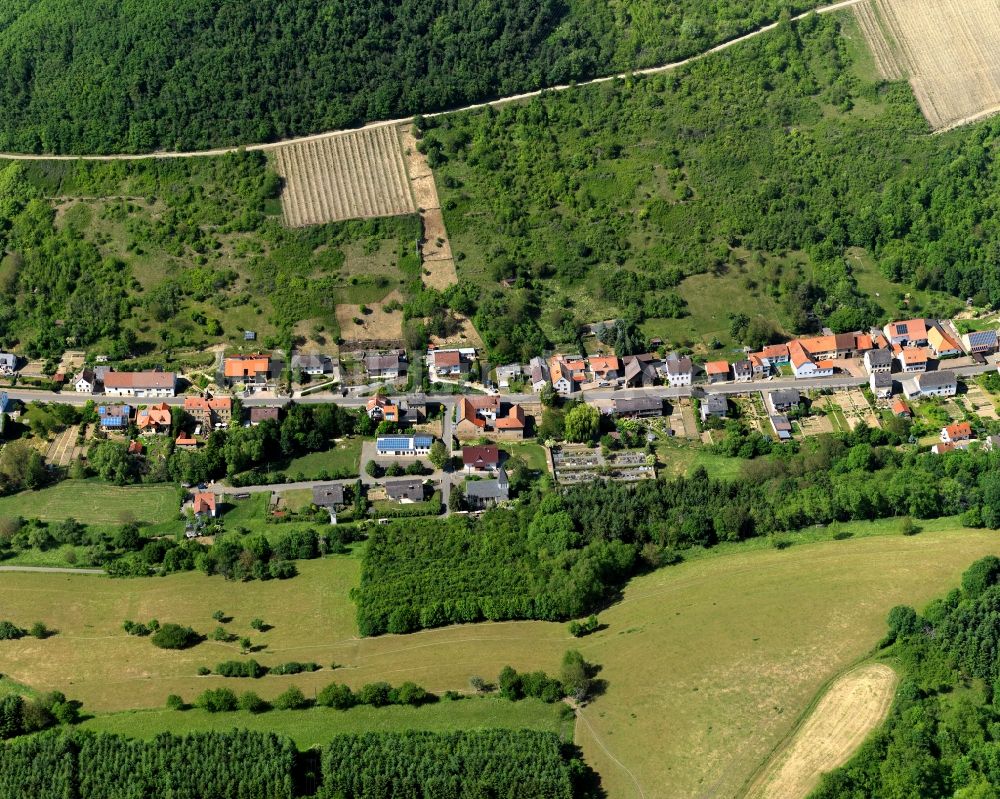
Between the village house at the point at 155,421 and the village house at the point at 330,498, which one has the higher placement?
the village house at the point at 155,421

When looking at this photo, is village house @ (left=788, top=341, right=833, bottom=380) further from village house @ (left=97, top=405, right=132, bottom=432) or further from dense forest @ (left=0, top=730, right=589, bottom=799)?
village house @ (left=97, top=405, right=132, bottom=432)

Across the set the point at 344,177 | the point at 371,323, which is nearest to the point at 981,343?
the point at 371,323

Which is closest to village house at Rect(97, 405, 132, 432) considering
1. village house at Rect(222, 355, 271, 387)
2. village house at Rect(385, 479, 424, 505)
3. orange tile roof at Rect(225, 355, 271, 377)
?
village house at Rect(222, 355, 271, 387)

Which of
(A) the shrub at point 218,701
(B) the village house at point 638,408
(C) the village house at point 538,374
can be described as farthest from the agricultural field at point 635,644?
(C) the village house at point 538,374

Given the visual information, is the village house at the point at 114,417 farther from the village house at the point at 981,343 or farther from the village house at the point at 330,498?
the village house at the point at 981,343

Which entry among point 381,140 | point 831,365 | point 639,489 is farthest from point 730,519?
point 381,140

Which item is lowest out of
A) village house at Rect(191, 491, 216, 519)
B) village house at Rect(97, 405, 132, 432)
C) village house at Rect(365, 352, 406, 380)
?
village house at Rect(191, 491, 216, 519)

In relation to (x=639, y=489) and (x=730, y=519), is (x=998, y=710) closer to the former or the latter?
(x=730, y=519)
